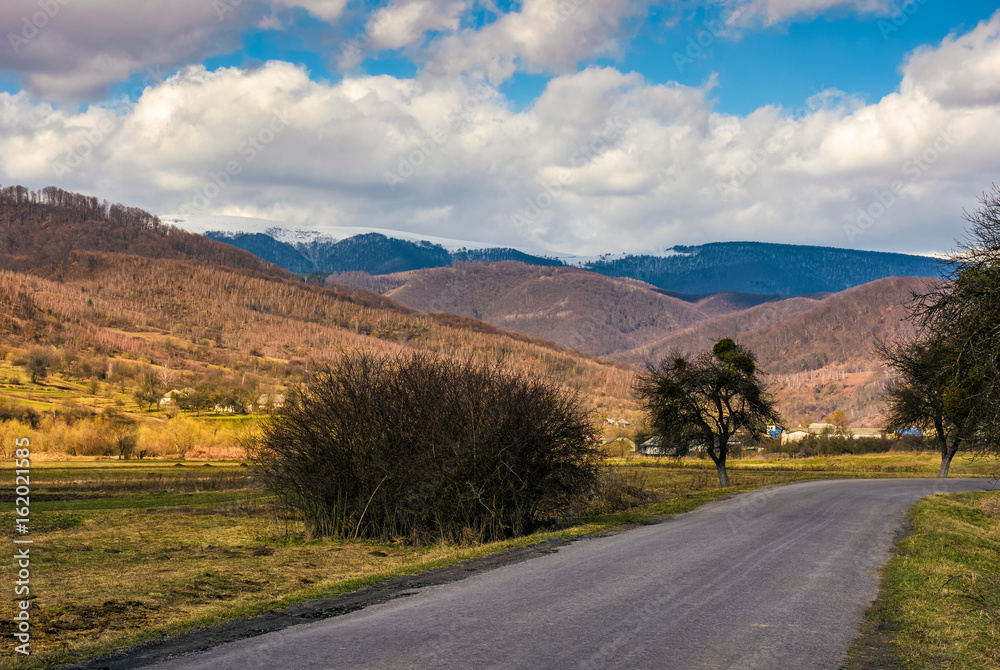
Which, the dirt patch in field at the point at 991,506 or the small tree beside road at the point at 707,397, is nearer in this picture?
the dirt patch in field at the point at 991,506

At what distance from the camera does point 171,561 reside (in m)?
17.5

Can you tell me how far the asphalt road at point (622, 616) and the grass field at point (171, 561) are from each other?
91.6 inches

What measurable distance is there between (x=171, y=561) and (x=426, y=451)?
23.0 feet

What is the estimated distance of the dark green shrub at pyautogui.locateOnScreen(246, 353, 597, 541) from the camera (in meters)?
21.1

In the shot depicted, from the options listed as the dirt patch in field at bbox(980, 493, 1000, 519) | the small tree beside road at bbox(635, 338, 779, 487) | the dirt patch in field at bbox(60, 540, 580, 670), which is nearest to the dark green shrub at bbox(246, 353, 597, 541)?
the dirt patch in field at bbox(60, 540, 580, 670)

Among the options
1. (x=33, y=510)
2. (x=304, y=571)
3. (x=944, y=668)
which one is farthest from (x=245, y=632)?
(x=33, y=510)

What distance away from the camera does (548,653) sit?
837 centimetres

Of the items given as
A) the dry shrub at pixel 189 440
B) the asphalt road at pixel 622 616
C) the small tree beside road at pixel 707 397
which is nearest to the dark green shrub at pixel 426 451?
the asphalt road at pixel 622 616

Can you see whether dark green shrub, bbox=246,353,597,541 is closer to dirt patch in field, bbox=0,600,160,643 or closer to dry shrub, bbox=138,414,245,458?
dirt patch in field, bbox=0,600,160,643

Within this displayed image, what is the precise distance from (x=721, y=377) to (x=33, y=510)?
3355 cm

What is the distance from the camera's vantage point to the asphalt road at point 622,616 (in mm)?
8273

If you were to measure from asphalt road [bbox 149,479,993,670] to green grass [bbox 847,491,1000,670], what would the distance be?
1.48ft

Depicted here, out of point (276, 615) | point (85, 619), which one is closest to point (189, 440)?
point (85, 619)

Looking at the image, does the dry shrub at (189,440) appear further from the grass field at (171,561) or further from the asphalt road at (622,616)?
the asphalt road at (622,616)
